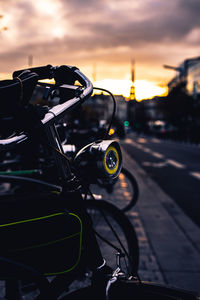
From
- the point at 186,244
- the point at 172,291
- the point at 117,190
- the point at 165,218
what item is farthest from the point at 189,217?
the point at 172,291

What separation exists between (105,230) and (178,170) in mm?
10206

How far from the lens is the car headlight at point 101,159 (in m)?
1.49

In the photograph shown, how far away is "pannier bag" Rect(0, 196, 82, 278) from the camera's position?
1428 mm

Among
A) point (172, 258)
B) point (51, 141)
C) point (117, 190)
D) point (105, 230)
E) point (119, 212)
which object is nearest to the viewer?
point (51, 141)

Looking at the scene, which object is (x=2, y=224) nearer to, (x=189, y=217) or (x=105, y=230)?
(x=105, y=230)

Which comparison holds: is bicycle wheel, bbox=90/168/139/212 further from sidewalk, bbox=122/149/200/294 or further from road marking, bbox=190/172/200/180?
road marking, bbox=190/172/200/180

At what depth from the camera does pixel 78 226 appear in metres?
1.51

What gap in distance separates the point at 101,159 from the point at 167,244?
126 inches

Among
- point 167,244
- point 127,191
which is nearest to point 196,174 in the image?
point 127,191

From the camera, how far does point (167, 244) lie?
4.45m

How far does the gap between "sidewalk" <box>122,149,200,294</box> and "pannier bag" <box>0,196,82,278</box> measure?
6.55ft

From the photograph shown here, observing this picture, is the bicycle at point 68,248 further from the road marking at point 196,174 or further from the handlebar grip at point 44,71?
the road marking at point 196,174

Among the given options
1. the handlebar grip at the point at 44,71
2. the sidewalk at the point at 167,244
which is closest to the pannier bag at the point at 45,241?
the handlebar grip at the point at 44,71

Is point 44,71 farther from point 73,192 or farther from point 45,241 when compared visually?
point 45,241
